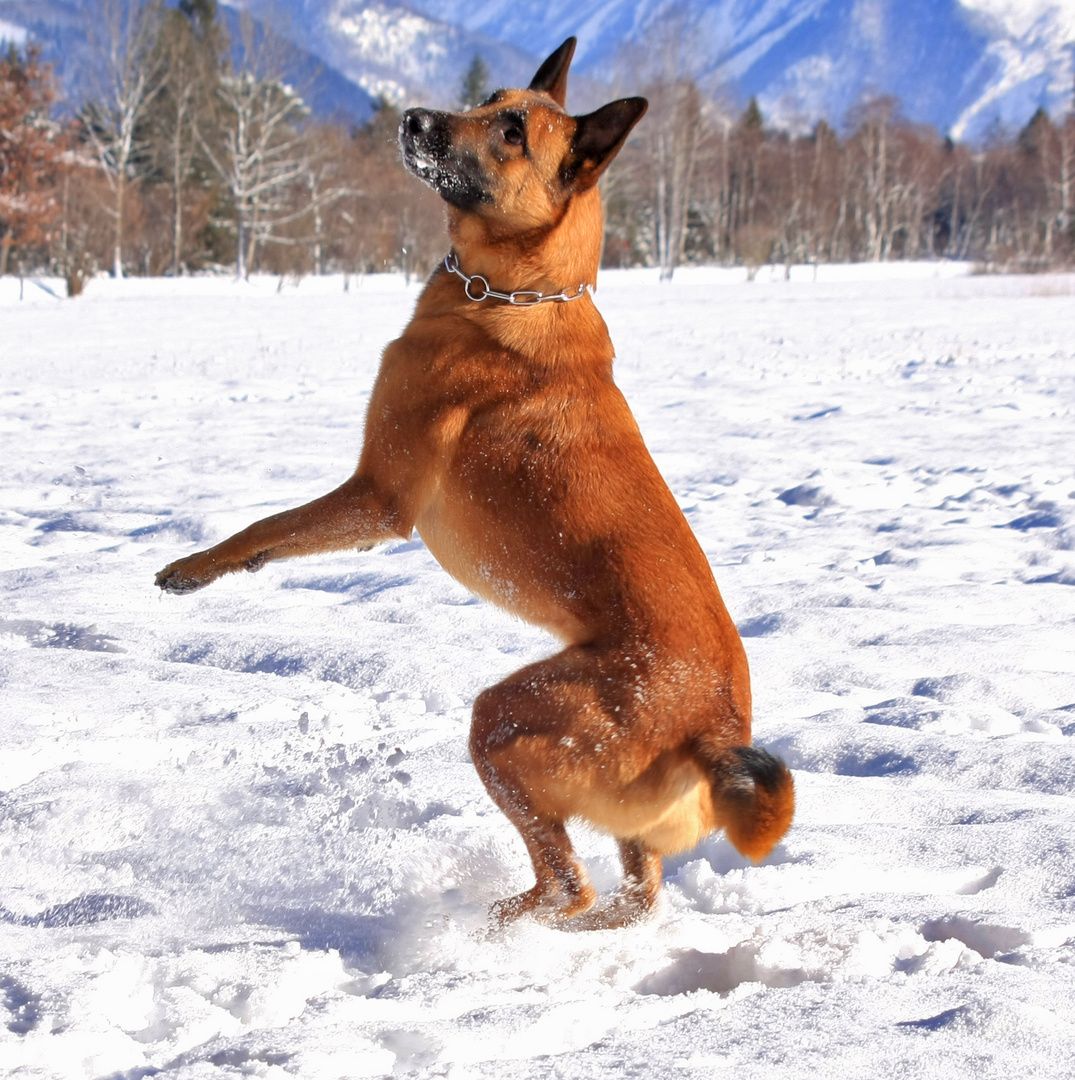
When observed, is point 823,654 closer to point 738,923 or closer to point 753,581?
point 753,581

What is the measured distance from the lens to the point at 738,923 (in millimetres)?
2443

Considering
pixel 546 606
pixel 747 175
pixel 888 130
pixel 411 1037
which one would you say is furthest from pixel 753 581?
pixel 888 130

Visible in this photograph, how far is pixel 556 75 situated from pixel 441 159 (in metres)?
0.84

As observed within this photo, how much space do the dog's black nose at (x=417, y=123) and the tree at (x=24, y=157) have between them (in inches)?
1515

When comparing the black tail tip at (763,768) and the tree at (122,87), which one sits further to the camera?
the tree at (122,87)

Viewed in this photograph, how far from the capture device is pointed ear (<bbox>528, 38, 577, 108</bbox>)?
3605 mm

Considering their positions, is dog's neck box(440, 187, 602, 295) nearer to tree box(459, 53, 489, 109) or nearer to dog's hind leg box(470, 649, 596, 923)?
dog's hind leg box(470, 649, 596, 923)

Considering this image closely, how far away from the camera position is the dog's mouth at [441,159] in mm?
3018

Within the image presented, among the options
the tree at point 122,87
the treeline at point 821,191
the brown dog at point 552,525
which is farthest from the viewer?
the treeline at point 821,191

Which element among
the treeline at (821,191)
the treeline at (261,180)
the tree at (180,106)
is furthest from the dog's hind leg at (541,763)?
the treeline at (821,191)

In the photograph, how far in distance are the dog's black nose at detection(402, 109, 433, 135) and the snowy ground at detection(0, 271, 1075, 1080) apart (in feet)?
5.81

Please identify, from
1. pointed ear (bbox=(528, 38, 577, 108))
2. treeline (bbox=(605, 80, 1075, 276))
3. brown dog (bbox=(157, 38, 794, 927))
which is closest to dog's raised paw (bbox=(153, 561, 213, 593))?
brown dog (bbox=(157, 38, 794, 927))

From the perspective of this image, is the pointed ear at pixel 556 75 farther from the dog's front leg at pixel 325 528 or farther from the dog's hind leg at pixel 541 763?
the dog's hind leg at pixel 541 763

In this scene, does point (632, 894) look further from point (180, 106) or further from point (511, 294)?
point (180, 106)
